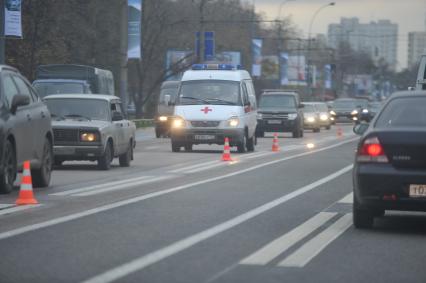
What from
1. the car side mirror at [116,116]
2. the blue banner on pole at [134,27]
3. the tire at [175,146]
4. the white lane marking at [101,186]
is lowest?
the tire at [175,146]

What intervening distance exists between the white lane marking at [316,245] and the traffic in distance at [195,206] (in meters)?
0.02

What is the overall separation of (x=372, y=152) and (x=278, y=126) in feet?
123

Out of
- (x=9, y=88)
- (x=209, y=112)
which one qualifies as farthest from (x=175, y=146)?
(x=9, y=88)

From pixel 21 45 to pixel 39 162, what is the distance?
29268mm

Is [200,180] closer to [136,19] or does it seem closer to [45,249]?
[45,249]

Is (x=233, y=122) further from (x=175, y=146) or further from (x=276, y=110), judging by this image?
(x=276, y=110)

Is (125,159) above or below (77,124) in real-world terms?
below

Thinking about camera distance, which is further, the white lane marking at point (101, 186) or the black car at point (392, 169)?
the white lane marking at point (101, 186)

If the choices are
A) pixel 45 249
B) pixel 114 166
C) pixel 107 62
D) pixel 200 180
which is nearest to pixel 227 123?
pixel 114 166

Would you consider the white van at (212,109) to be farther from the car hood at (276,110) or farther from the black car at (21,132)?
the car hood at (276,110)

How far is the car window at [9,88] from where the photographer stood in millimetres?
16953

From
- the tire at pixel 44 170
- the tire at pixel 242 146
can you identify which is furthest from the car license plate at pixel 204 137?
the tire at pixel 44 170

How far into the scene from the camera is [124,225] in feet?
42.5

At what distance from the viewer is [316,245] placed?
11.5m
